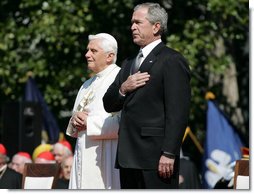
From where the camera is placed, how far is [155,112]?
6.11 m

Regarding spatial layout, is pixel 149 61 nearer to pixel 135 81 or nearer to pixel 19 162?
pixel 135 81

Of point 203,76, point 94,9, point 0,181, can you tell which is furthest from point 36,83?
point 0,181

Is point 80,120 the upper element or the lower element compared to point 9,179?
upper

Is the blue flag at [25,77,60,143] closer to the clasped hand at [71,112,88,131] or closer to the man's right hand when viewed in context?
the clasped hand at [71,112,88,131]

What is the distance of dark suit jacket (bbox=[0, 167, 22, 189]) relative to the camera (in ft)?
31.9

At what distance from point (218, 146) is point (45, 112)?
3234 millimetres

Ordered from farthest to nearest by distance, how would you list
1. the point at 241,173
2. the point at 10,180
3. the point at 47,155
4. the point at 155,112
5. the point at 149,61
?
the point at 47,155
the point at 10,180
the point at 241,173
the point at 149,61
the point at 155,112

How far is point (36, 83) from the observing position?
16891 mm

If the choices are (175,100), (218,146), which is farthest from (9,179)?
(218,146)

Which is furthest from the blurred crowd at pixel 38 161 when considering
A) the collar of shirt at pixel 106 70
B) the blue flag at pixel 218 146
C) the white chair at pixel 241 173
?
the collar of shirt at pixel 106 70

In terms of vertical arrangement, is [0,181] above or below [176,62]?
below

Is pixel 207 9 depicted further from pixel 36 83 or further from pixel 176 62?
pixel 176 62

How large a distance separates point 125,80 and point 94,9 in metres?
10.6

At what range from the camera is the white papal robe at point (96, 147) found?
6938mm
